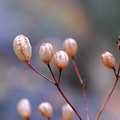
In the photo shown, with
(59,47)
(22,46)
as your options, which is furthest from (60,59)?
(59,47)

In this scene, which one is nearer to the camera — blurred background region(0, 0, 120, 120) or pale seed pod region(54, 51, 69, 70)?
pale seed pod region(54, 51, 69, 70)

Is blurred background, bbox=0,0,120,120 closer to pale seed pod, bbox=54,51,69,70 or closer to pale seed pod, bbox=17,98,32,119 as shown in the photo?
pale seed pod, bbox=17,98,32,119

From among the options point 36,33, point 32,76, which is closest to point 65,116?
point 32,76

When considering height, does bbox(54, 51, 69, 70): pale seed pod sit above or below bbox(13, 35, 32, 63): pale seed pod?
Result: below

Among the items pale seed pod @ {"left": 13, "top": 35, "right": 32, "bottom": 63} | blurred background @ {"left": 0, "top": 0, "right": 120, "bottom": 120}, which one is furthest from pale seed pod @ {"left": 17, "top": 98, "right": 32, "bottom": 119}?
blurred background @ {"left": 0, "top": 0, "right": 120, "bottom": 120}

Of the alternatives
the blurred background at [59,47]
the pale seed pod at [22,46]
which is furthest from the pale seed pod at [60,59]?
the blurred background at [59,47]

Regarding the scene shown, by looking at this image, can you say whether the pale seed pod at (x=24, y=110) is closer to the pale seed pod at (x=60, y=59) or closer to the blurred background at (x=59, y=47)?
the pale seed pod at (x=60, y=59)

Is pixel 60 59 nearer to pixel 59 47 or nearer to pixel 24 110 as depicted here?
pixel 24 110

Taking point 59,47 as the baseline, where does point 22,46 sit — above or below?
above

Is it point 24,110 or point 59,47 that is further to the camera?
point 59,47
